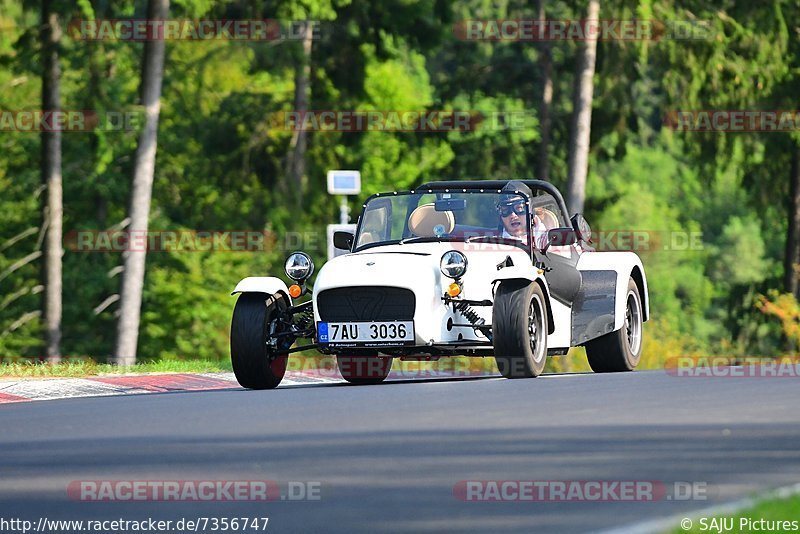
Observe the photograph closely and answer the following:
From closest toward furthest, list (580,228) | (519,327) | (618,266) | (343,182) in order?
(519,327)
(580,228)
(618,266)
(343,182)

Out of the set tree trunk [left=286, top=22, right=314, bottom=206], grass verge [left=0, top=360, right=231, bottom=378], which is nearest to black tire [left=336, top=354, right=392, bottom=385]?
grass verge [left=0, top=360, right=231, bottom=378]

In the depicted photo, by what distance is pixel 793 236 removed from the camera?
42.5 meters

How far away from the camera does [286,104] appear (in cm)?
4522

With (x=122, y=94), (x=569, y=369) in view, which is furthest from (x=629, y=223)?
(x=569, y=369)

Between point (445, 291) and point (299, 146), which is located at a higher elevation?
point (299, 146)

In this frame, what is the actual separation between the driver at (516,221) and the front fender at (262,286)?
2225 millimetres

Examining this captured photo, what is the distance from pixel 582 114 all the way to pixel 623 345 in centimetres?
1779

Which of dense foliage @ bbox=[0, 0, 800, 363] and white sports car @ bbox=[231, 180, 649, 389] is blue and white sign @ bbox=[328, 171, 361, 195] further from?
dense foliage @ bbox=[0, 0, 800, 363]

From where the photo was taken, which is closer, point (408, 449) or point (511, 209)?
point (408, 449)

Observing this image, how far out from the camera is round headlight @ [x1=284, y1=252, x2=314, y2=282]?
1756cm

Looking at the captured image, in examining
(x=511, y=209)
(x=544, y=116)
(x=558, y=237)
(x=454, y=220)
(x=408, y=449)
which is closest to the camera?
(x=408, y=449)

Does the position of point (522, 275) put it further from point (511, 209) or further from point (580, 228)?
point (580, 228)

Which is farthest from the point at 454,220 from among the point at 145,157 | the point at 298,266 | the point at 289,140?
the point at 289,140

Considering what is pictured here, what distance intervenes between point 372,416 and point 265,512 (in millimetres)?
4237
